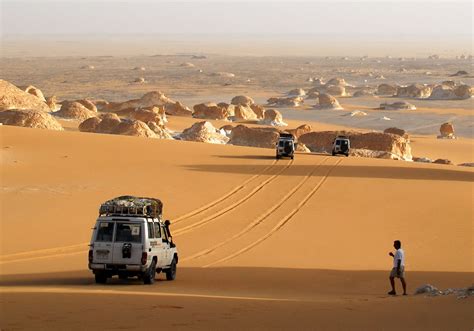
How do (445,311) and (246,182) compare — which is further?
(246,182)

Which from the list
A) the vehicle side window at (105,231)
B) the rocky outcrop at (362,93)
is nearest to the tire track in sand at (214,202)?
the vehicle side window at (105,231)

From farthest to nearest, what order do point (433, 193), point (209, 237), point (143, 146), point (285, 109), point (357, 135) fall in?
point (285, 109)
point (357, 135)
point (143, 146)
point (433, 193)
point (209, 237)

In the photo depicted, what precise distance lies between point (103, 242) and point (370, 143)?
35.9m

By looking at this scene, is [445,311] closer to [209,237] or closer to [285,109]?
[209,237]

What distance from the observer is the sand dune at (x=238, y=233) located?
1386 centimetres

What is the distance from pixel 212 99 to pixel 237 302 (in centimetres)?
9426

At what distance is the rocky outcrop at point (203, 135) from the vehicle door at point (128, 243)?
35381 millimetres

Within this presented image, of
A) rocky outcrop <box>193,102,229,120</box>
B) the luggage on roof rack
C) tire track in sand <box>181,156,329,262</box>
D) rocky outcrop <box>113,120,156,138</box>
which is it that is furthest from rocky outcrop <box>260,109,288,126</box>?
the luggage on roof rack

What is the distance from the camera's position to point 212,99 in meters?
109

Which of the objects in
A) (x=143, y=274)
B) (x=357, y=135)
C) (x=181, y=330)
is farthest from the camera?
(x=357, y=135)

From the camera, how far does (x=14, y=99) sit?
2438 inches

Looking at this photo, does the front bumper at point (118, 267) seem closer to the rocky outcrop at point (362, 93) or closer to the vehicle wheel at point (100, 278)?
the vehicle wheel at point (100, 278)

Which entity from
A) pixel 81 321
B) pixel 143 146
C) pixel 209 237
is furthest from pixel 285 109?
pixel 81 321

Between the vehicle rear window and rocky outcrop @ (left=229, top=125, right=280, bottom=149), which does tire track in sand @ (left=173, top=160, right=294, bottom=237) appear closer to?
the vehicle rear window
